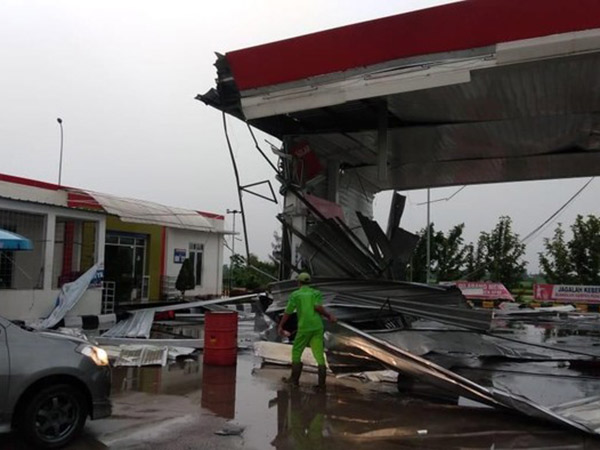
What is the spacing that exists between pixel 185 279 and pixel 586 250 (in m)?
22.0

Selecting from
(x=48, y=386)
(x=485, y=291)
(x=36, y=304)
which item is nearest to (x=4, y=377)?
(x=48, y=386)

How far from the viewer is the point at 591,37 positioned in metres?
8.55

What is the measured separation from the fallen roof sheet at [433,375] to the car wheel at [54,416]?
389 centimetres

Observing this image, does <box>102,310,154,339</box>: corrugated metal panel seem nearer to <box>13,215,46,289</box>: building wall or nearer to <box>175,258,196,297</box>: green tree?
<box>13,215,46,289</box>: building wall

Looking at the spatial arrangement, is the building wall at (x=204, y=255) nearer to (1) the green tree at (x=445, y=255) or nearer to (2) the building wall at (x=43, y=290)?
(2) the building wall at (x=43, y=290)

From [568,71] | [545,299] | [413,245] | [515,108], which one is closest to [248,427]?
[413,245]

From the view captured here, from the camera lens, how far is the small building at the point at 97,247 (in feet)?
50.6

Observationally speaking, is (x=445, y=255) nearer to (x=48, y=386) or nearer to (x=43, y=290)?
(x=43, y=290)

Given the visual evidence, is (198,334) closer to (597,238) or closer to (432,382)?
(432,382)

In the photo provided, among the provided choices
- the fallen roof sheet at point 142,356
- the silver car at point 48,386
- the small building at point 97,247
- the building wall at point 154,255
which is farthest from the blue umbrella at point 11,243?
the building wall at point 154,255

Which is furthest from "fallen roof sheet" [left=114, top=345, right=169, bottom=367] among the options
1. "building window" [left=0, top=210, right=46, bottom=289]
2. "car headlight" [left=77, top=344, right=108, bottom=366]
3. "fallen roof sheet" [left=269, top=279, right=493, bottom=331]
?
"building window" [left=0, top=210, right=46, bottom=289]

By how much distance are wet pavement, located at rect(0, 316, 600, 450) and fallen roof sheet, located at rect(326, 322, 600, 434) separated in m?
0.17

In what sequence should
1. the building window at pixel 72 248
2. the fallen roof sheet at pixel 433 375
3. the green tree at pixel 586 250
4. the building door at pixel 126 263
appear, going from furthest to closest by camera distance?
1. the green tree at pixel 586 250
2. the building door at pixel 126 263
3. the building window at pixel 72 248
4. the fallen roof sheet at pixel 433 375

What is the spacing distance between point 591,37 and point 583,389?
16.5 feet
